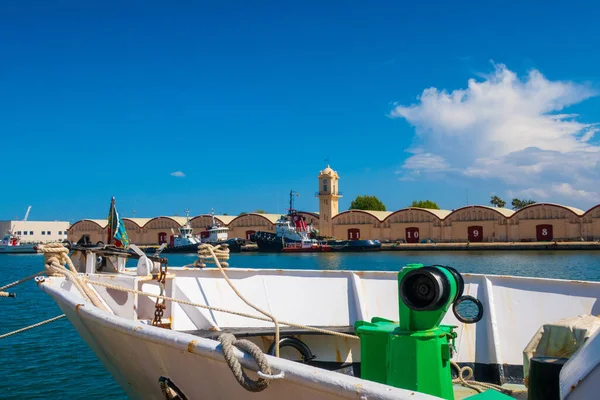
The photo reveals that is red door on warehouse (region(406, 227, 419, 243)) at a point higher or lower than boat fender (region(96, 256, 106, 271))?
higher

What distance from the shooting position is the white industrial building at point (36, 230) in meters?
111

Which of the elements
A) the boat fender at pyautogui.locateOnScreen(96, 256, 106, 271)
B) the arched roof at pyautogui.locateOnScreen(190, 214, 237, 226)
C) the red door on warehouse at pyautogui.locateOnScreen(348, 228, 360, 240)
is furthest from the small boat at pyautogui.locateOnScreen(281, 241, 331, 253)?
the boat fender at pyautogui.locateOnScreen(96, 256, 106, 271)

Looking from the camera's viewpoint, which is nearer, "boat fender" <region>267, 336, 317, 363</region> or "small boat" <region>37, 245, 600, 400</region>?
"small boat" <region>37, 245, 600, 400</region>

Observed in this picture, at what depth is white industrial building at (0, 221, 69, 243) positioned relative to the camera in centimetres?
11094

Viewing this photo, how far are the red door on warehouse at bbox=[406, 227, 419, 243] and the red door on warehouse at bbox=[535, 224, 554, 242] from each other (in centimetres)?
1504

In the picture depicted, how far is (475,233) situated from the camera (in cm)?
7388

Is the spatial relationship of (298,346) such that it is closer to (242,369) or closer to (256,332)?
(256,332)

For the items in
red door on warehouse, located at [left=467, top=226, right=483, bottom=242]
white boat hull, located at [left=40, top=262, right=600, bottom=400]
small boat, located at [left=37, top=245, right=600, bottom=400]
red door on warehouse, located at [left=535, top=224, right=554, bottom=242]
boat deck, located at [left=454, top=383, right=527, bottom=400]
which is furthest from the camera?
red door on warehouse, located at [left=467, top=226, right=483, bottom=242]

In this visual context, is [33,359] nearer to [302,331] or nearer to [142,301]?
[142,301]

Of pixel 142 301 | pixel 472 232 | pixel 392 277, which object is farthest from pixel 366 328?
pixel 472 232

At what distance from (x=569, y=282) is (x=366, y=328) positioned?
306 centimetres

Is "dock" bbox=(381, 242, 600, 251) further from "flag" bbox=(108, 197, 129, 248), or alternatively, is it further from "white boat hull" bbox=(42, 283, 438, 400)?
"white boat hull" bbox=(42, 283, 438, 400)

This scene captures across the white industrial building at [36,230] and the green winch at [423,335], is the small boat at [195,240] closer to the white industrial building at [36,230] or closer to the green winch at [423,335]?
the white industrial building at [36,230]

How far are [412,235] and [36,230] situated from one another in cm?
7694
